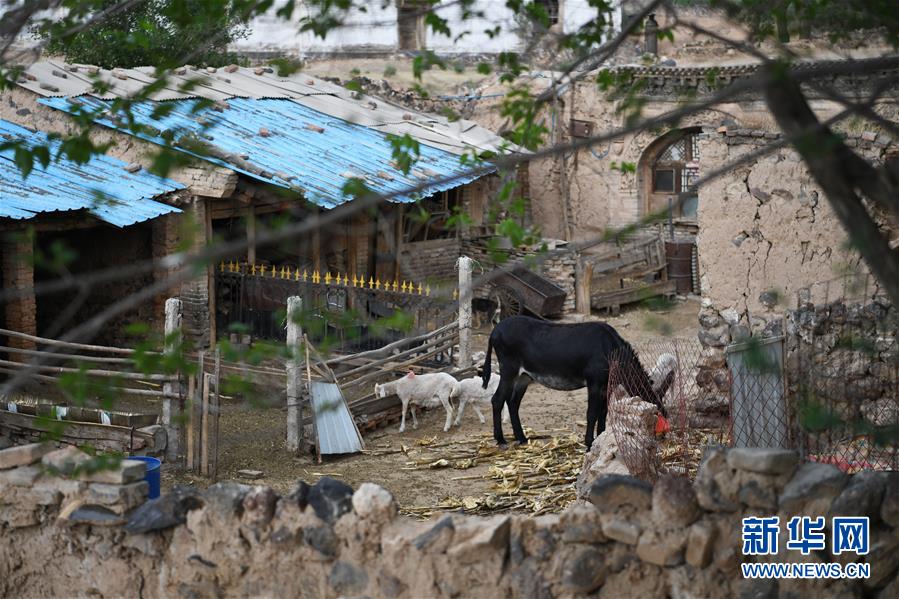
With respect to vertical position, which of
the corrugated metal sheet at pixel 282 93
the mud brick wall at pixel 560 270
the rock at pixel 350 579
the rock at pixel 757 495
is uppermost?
the corrugated metal sheet at pixel 282 93

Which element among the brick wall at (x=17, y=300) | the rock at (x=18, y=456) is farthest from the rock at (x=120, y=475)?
the brick wall at (x=17, y=300)

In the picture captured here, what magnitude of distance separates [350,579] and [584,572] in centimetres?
107

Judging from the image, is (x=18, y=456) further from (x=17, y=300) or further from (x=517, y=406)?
(x=17, y=300)

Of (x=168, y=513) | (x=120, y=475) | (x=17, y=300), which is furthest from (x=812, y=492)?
(x=17, y=300)

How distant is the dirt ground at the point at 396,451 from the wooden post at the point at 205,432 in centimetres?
15

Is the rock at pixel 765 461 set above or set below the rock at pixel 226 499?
above

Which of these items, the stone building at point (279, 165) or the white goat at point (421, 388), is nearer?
the white goat at point (421, 388)

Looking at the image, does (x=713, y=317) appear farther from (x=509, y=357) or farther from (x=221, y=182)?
(x=221, y=182)

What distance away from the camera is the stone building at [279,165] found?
14.2 m

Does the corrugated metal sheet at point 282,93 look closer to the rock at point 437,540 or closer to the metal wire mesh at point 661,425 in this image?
the metal wire mesh at point 661,425

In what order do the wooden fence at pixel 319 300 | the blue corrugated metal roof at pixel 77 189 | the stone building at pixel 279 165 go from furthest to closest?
the stone building at pixel 279 165, the wooden fence at pixel 319 300, the blue corrugated metal roof at pixel 77 189

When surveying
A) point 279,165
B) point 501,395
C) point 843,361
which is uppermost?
point 279,165

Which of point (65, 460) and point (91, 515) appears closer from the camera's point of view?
point (91, 515)

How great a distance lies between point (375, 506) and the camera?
5328 mm
